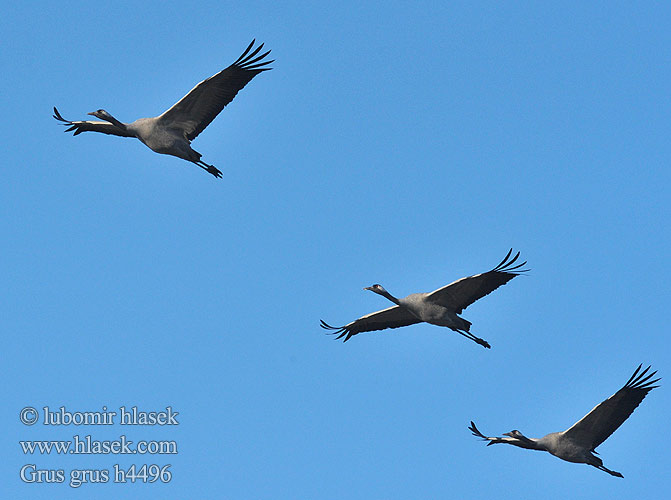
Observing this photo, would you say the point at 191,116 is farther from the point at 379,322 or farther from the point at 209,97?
the point at 379,322

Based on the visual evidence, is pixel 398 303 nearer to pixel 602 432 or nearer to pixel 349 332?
pixel 349 332

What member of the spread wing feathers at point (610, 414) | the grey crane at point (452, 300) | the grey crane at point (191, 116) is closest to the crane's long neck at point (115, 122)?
the grey crane at point (191, 116)

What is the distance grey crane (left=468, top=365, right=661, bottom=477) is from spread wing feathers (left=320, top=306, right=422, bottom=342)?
12.7 ft

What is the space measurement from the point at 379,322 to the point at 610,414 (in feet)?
21.2

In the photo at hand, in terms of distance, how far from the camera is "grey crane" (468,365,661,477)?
29.1 metres

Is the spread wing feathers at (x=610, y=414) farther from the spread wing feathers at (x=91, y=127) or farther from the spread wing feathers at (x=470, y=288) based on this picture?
the spread wing feathers at (x=91, y=127)

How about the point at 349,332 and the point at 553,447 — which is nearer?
the point at 553,447

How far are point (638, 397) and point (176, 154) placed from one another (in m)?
12.3

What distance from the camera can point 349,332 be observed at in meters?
32.7

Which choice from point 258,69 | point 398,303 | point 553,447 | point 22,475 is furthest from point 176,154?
point 553,447

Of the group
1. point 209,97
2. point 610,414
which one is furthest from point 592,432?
point 209,97

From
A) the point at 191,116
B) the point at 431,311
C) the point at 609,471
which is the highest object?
the point at 191,116

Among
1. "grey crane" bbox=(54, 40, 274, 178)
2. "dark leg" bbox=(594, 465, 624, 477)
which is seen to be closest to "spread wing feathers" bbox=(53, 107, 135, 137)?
"grey crane" bbox=(54, 40, 274, 178)

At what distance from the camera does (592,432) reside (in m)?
29.5
